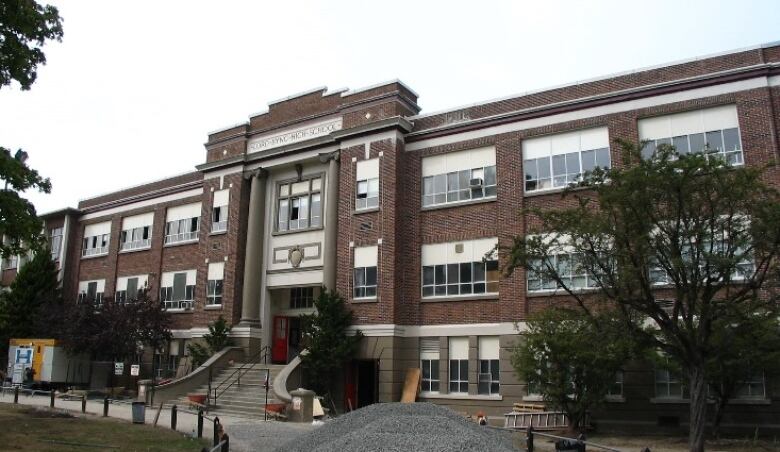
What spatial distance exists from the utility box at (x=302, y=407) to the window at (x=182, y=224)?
631 inches

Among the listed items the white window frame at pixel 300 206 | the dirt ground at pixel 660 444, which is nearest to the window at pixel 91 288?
the white window frame at pixel 300 206

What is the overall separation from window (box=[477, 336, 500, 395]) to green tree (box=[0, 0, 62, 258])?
623 inches

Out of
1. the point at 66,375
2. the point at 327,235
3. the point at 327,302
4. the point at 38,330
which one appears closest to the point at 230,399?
the point at 327,302

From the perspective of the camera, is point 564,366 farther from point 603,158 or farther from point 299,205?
point 299,205

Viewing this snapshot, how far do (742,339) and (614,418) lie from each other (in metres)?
7.65

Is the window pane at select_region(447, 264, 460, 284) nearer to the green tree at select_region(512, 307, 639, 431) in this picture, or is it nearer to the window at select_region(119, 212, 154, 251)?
the green tree at select_region(512, 307, 639, 431)

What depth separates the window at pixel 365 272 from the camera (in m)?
28.8

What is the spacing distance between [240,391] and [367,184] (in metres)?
10.1

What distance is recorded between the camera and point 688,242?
1628cm

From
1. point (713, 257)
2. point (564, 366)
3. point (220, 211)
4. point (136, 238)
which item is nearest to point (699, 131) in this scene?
point (564, 366)

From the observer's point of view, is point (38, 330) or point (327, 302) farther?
point (38, 330)

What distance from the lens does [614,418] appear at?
23219 mm

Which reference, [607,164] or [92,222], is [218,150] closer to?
[92,222]

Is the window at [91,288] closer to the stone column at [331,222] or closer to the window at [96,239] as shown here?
the window at [96,239]
